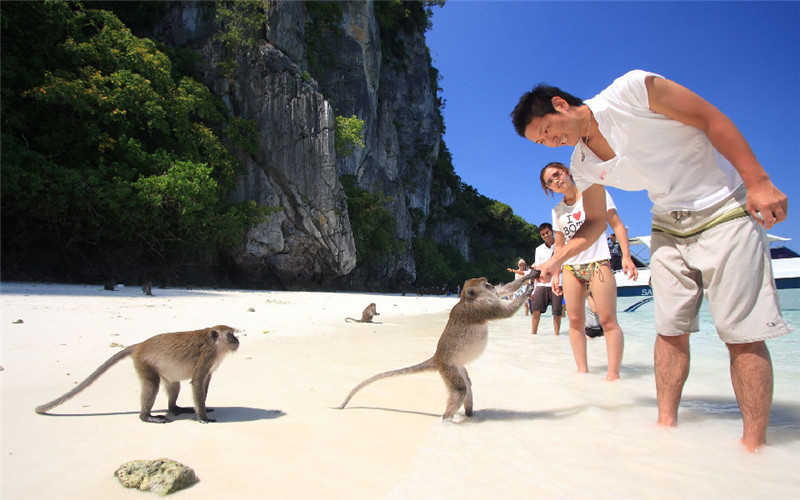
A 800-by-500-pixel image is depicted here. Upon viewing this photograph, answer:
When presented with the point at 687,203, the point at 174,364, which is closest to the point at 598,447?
the point at 687,203

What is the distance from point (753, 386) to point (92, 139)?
805 inches

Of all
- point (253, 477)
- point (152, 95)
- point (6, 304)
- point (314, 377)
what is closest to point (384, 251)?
point (152, 95)

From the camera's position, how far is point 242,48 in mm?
24000

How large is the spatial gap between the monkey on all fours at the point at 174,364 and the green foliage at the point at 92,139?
15.7 metres

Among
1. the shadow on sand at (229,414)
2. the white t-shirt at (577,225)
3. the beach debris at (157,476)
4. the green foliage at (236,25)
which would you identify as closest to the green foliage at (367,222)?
the green foliage at (236,25)

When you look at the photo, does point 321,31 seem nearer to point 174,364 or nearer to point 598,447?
point 174,364

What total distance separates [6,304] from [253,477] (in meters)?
8.18

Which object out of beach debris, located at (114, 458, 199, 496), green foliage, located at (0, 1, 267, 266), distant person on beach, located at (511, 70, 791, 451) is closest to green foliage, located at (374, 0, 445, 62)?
green foliage, located at (0, 1, 267, 266)

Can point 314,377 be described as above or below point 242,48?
below

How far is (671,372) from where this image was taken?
8.82 feet

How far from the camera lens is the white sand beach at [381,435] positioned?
186 centimetres

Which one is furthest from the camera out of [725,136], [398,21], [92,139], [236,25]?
[398,21]

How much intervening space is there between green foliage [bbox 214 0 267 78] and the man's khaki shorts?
84.6 ft

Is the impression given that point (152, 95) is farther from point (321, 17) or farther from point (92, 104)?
point (321, 17)
